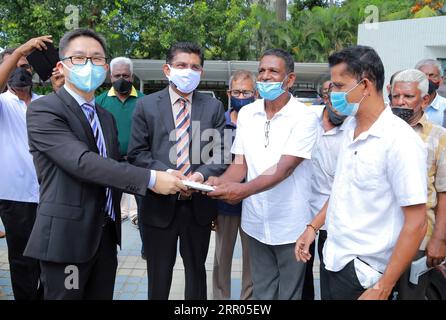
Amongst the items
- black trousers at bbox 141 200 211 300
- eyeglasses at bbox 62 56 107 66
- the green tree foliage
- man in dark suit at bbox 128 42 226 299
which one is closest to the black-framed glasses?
man in dark suit at bbox 128 42 226 299

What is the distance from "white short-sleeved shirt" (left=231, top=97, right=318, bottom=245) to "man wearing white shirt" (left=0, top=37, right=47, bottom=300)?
5.98 feet

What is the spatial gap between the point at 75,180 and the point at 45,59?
114 cm

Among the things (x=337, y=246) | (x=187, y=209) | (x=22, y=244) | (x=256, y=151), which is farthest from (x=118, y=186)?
(x=22, y=244)

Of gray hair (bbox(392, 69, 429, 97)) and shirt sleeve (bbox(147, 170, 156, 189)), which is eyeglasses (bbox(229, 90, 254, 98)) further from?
shirt sleeve (bbox(147, 170, 156, 189))

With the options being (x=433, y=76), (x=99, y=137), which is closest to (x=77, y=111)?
(x=99, y=137)

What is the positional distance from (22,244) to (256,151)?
2039 mm

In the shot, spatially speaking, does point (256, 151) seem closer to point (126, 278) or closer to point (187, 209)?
point (187, 209)

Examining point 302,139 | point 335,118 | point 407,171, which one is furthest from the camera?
point 335,118

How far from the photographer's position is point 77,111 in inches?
90.0

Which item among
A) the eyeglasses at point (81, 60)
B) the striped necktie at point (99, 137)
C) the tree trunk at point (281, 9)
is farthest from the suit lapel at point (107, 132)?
the tree trunk at point (281, 9)

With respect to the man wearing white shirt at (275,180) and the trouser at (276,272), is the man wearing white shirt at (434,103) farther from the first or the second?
the trouser at (276,272)

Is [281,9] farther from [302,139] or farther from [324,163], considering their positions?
[302,139]

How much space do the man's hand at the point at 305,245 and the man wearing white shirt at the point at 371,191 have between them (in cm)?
30

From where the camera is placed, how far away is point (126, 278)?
418 centimetres
